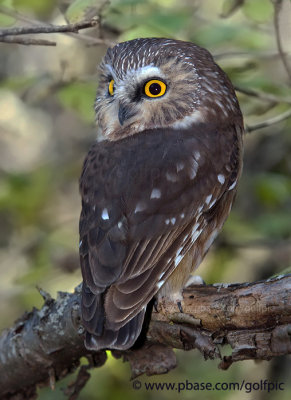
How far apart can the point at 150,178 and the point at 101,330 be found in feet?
2.61

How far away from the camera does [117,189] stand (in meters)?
3.41

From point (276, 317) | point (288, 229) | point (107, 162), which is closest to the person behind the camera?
point (276, 317)

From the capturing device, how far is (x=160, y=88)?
3873 millimetres

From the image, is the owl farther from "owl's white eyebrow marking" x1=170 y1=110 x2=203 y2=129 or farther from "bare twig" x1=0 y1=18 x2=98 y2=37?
"bare twig" x1=0 y1=18 x2=98 y2=37

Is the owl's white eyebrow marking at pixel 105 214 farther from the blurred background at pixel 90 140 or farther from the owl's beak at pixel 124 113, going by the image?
the blurred background at pixel 90 140

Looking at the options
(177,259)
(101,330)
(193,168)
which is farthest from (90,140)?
(101,330)

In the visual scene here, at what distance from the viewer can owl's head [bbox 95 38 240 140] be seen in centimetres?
381

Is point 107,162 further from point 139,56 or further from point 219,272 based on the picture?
point 219,272

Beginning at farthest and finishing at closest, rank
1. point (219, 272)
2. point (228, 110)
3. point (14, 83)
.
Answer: point (219, 272) → point (14, 83) → point (228, 110)

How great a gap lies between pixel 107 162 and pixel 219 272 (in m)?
1.73

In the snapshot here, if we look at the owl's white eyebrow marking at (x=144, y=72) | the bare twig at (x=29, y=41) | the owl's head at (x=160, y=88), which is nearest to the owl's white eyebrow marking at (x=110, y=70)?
the owl's head at (x=160, y=88)

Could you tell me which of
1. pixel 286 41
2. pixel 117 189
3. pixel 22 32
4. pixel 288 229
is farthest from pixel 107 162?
pixel 286 41

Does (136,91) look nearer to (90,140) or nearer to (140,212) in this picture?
(140,212)

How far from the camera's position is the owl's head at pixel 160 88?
3.81 m
